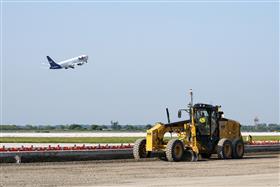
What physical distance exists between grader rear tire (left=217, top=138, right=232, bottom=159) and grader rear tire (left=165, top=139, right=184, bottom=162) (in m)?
2.28

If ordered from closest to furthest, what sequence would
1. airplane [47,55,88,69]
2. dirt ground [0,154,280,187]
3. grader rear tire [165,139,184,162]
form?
dirt ground [0,154,280,187], grader rear tire [165,139,184,162], airplane [47,55,88,69]

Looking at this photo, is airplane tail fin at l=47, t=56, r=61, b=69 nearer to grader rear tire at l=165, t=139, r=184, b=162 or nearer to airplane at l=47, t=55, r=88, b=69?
airplane at l=47, t=55, r=88, b=69

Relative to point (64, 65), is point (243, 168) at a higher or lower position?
lower

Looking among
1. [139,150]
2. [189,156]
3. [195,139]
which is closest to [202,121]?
[195,139]

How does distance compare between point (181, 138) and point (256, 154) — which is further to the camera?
point (256, 154)

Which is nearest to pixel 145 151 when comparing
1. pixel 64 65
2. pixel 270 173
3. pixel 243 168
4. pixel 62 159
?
pixel 62 159

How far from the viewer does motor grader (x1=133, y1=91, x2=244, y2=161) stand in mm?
28312

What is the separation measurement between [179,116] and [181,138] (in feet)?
4.18

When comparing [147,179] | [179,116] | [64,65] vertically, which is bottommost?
[147,179]

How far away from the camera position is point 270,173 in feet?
71.5

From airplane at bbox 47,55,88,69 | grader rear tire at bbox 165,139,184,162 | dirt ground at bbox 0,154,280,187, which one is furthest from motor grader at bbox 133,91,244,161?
airplane at bbox 47,55,88,69

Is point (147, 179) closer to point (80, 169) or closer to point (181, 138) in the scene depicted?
point (80, 169)

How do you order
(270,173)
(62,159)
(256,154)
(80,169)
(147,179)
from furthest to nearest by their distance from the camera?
(256,154)
(62,159)
(80,169)
(270,173)
(147,179)

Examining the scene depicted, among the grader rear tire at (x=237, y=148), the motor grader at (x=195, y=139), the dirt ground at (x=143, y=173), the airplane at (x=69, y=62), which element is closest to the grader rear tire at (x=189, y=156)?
the motor grader at (x=195, y=139)
